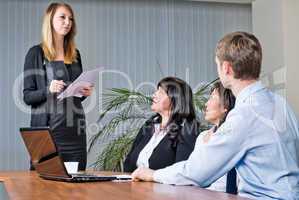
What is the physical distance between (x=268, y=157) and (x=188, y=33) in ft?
11.9

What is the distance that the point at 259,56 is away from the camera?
64.3 inches

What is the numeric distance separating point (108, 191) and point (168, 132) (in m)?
1.06

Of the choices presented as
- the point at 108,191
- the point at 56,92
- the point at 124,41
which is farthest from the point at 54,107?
the point at 124,41

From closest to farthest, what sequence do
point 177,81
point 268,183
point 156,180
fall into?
point 268,183, point 156,180, point 177,81

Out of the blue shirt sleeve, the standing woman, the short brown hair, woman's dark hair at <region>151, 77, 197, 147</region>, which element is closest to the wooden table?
the blue shirt sleeve

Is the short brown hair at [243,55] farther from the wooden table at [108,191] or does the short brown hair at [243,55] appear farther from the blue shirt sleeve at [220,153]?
the wooden table at [108,191]

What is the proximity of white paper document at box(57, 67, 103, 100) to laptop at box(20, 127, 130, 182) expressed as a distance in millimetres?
393

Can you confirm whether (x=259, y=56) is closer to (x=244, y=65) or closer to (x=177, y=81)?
(x=244, y=65)

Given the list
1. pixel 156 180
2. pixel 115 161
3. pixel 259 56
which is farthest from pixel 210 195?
pixel 115 161

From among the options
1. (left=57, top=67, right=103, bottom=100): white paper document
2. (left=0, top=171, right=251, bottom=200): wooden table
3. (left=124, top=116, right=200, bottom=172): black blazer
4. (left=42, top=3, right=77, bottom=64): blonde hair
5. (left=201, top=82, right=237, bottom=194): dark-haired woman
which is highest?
(left=42, top=3, right=77, bottom=64): blonde hair

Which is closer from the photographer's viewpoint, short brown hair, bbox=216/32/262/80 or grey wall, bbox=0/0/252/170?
short brown hair, bbox=216/32/262/80

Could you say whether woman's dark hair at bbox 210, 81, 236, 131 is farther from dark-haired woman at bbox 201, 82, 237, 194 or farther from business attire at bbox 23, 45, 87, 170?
business attire at bbox 23, 45, 87, 170

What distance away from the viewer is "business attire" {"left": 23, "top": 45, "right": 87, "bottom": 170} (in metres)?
2.51

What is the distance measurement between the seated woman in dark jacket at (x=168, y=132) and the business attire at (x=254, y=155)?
822 mm
